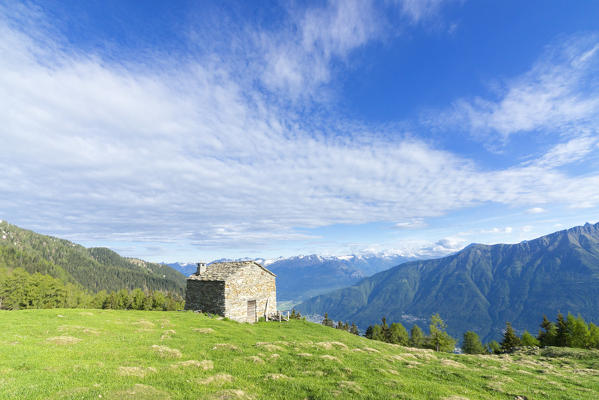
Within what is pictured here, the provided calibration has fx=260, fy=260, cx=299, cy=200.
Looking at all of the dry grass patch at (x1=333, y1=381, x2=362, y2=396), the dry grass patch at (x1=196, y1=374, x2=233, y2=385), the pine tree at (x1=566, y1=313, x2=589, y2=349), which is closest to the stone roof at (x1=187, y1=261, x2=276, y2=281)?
the dry grass patch at (x1=196, y1=374, x2=233, y2=385)

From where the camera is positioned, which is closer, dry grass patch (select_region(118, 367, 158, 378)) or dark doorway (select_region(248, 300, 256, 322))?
dry grass patch (select_region(118, 367, 158, 378))

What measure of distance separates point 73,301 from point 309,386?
545 ft

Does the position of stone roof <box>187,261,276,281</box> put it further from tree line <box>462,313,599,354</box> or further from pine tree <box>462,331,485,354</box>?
pine tree <box>462,331,485,354</box>

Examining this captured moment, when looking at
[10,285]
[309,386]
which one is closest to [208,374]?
[309,386]

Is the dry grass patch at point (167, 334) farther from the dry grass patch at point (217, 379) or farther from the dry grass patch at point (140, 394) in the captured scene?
the dry grass patch at point (140, 394)

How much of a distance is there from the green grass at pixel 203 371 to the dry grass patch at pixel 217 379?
52mm

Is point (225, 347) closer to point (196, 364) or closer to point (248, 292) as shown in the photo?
point (196, 364)

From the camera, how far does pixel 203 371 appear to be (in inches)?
569

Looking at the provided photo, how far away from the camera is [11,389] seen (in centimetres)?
1003

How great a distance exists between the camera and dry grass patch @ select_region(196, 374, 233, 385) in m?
12.7

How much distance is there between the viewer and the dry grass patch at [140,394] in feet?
33.7

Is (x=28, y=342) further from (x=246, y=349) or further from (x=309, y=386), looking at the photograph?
(x=309, y=386)

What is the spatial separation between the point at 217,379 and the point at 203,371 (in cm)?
177

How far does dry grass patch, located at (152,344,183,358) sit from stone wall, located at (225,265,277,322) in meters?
22.0
